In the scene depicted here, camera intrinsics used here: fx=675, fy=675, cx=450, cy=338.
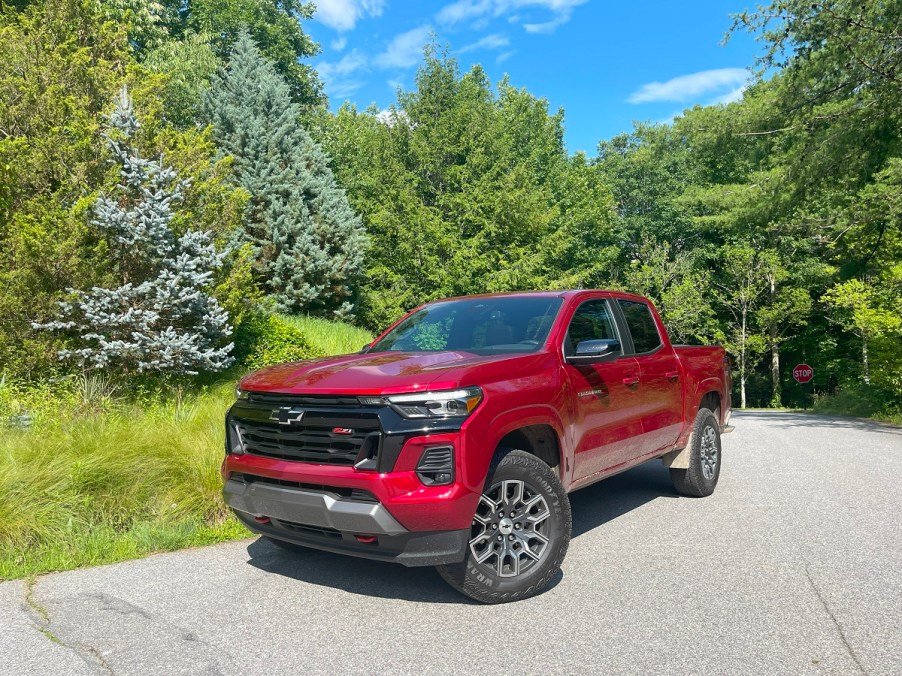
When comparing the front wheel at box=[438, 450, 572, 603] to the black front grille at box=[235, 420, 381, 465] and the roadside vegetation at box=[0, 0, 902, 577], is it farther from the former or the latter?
the roadside vegetation at box=[0, 0, 902, 577]

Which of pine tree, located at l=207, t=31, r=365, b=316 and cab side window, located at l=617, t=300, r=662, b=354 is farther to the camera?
pine tree, located at l=207, t=31, r=365, b=316

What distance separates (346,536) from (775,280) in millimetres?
38281

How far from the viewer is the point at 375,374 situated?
3.93 m

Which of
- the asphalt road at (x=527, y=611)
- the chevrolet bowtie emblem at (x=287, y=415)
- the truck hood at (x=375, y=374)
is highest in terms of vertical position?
the truck hood at (x=375, y=374)

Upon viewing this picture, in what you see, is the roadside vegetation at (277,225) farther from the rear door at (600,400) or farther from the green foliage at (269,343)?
the rear door at (600,400)

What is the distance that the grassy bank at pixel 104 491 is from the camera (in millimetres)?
4840

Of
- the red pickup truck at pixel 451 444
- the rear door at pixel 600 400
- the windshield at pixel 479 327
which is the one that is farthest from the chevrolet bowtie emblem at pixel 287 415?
the rear door at pixel 600 400

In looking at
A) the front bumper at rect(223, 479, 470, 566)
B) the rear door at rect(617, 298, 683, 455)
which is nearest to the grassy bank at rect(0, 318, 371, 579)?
the front bumper at rect(223, 479, 470, 566)

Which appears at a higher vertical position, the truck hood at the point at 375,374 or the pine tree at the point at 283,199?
the pine tree at the point at 283,199

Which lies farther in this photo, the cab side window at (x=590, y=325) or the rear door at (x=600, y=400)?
the cab side window at (x=590, y=325)

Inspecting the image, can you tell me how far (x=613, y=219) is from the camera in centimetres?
3741

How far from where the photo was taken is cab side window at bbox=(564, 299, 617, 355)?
4965 mm

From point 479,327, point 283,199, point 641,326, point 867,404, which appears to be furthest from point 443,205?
point 479,327

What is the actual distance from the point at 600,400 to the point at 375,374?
1.82 meters
